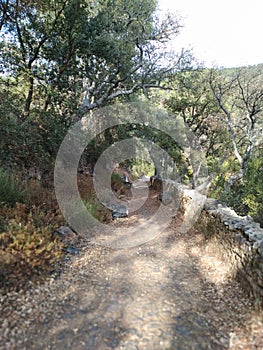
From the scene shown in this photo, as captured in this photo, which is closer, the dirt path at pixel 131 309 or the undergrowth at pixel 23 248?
the dirt path at pixel 131 309

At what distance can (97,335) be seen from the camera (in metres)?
2.75

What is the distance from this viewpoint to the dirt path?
2.69 metres

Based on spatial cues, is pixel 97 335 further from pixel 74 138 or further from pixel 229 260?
pixel 74 138

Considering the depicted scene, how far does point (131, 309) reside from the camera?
3229mm

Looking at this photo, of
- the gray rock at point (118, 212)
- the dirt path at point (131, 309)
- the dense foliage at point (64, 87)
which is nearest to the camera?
the dirt path at point (131, 309)

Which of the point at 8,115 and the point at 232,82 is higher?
the point at 232,82

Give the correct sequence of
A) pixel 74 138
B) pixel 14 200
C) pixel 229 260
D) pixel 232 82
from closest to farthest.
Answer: pixel 229 260 → pixel 14 200 → pixel 74 138 → pixel 232 82

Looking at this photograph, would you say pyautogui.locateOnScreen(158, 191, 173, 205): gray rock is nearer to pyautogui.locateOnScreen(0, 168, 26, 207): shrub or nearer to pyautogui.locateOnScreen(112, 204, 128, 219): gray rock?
pyautogui.locateOnScreen(112, 204, 128, 219): gray rock

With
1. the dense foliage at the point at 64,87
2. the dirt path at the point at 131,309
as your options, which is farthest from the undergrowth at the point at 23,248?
the dirt path at the point at 131,309

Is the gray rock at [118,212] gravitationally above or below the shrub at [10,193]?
below

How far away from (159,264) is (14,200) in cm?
372

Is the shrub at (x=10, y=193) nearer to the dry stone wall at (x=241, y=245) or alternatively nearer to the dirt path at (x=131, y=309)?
the dirt path at (x=131, y=309)

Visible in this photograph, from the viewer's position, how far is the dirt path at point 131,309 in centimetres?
269

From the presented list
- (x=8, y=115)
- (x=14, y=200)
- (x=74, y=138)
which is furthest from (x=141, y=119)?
(x=14, y=200)
